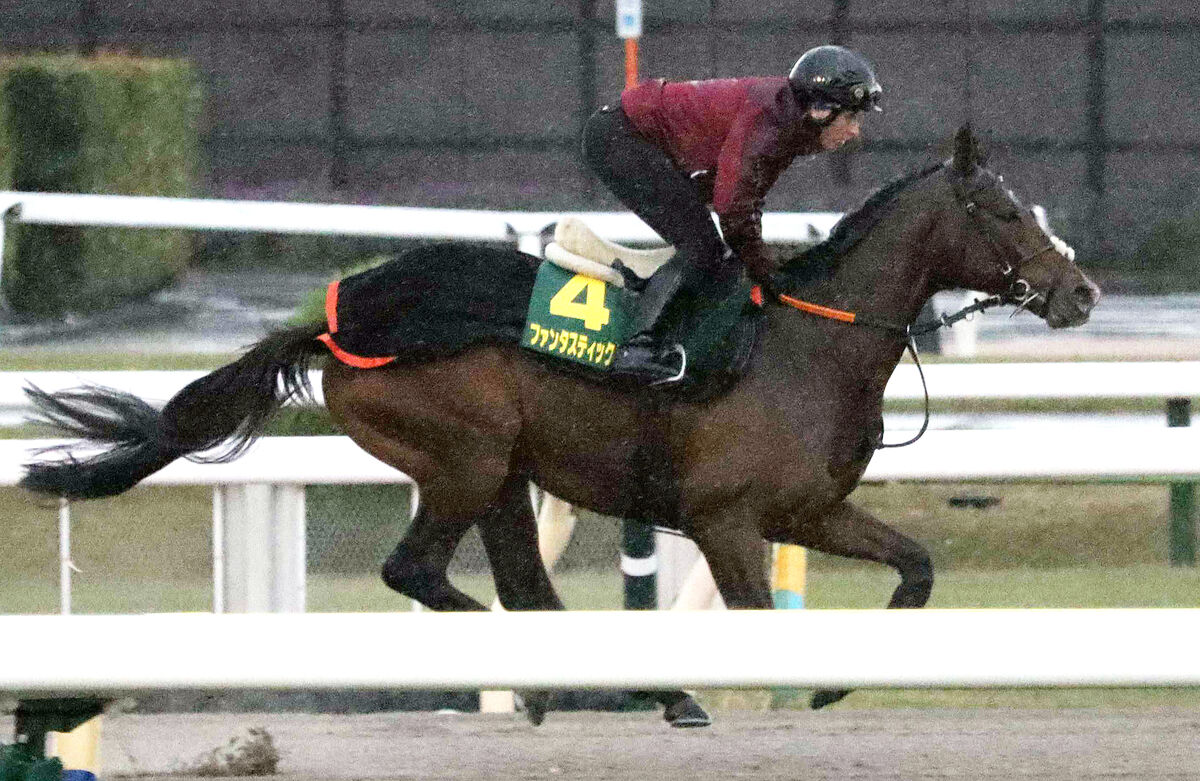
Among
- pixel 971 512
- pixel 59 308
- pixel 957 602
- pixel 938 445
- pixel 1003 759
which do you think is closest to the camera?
pixel 1003 759

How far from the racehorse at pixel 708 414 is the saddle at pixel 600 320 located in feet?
0.19

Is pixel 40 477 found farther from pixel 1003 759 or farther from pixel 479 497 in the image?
pixel 1003 759

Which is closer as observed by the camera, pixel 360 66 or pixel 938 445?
→ pixel 938 445

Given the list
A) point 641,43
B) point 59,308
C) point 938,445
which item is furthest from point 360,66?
point 938,445

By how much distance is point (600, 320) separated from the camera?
176 inches

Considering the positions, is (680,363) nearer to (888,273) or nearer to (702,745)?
Result: (888,273)

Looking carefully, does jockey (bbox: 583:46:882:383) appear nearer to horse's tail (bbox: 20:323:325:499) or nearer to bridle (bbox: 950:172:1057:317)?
bridle (bbox: 950:172:1057:317)

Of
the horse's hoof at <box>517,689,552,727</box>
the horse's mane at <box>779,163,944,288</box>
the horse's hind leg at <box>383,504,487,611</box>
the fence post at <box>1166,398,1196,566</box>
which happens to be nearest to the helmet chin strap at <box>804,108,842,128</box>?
the horse's mane at <box>779,163,944,288</box>

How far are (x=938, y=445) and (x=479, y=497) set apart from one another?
124cm

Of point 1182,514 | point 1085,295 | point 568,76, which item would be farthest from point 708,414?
point 568,76

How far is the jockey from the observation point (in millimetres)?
4352

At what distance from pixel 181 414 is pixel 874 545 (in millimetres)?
1586

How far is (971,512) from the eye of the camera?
6926 mm

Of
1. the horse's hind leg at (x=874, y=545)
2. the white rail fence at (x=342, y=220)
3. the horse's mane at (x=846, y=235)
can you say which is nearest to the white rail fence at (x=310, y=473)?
the horse's hind leg at (x=874, y=545)
